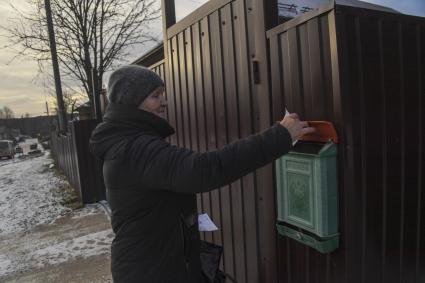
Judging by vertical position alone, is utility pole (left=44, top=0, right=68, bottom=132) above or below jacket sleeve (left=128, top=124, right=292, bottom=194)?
above

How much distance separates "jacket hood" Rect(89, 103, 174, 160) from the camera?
5.80 ft

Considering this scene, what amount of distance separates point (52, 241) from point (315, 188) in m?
5.39

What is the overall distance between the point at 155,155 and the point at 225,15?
5.75 ft

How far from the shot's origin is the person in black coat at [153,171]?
1618mm

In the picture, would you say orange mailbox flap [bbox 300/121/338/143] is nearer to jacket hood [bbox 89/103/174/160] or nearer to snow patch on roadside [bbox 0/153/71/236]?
jacket hood [bbox 89/103/174/160]

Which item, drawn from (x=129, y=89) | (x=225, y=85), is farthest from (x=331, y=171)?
(x=225, y=85)

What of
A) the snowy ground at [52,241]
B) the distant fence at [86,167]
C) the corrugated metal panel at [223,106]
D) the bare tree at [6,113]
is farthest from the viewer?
the bare tree at [6,113]

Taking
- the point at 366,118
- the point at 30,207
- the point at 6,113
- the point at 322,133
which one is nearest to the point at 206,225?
the point at 322,133

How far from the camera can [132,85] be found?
1806 mm

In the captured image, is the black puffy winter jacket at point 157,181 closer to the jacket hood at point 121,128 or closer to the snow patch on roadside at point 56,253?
the jacket hood at point 121,128

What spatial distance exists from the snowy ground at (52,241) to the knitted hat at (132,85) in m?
3.38

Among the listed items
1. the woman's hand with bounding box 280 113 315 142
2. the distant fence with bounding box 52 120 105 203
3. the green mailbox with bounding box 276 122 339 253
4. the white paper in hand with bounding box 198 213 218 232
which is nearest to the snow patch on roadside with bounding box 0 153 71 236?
the distant fence with bounding box 52 120 105 203

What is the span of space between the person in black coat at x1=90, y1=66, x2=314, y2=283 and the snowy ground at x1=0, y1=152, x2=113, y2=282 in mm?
3033

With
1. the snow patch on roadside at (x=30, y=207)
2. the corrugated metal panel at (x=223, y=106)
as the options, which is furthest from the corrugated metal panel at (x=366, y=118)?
the snow patch on roadside at (x=30, y=207)
